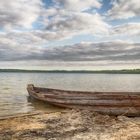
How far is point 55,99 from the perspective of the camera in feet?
60.8

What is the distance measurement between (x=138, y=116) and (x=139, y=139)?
5002 mm

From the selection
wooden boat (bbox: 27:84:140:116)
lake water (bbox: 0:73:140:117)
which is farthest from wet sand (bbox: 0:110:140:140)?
lake water (bbox: 0:73:140:117)

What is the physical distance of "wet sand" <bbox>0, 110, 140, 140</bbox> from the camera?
9.16 metres

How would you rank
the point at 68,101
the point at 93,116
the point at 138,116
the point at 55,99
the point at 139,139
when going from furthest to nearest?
the point at 55,99
the point at 68,101
the point at 138,116
the point at 93,116
the point at 139,139

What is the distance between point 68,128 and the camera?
10297mm

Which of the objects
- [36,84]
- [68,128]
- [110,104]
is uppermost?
[110,104]

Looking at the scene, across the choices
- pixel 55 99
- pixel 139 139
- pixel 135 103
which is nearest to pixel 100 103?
pixel 135 103

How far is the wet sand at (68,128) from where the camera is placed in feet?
30.0

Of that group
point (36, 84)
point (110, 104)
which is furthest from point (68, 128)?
point (36, 84)

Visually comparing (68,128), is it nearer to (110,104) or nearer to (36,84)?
(110,104)

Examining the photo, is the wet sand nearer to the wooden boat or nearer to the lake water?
the wooden boat

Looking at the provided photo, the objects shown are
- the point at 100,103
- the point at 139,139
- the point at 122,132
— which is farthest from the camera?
the point at 100,103

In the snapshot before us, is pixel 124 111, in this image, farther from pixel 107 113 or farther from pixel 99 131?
pixel 99 131

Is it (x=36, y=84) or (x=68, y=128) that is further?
(x=36, y=84)
